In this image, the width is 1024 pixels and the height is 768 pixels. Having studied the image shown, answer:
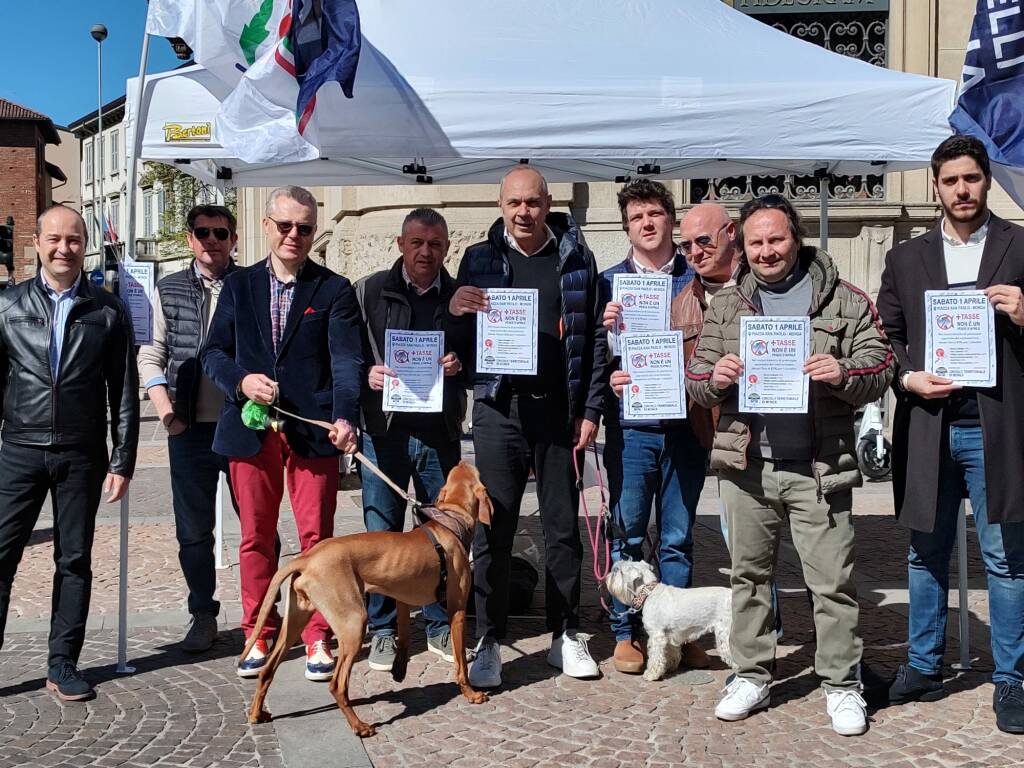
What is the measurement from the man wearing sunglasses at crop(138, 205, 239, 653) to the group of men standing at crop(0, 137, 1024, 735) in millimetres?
15

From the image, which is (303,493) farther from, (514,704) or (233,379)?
(514,704)

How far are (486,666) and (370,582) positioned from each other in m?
0.80

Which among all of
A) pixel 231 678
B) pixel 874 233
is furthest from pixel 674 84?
pixel 874 233

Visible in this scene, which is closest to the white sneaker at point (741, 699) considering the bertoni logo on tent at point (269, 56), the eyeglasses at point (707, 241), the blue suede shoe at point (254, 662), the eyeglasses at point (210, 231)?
the eyeglasses at point (707, 241)

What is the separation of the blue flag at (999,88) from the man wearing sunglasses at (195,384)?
3.60 m

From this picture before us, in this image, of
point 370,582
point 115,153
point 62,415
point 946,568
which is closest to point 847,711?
point 946,568

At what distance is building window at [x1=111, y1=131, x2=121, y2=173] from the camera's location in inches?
3029

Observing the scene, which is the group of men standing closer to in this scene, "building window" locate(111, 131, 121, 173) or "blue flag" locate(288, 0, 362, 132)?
"blue flag" locate(288, 0, 362, 132)

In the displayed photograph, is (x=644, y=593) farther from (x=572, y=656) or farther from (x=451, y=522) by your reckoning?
(x=451, y=522)

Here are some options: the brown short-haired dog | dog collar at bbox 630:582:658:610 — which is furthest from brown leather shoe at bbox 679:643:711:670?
the brown short-haired dog

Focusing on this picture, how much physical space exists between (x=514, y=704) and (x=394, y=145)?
272cm

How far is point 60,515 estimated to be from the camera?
474 cm

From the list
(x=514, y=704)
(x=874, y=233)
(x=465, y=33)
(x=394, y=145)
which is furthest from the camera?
(x=874, y=233)

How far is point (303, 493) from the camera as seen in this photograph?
4.84m
